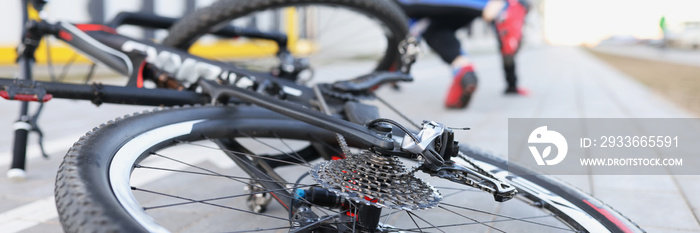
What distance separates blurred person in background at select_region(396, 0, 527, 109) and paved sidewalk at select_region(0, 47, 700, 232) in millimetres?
261

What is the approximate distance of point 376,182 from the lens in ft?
4.30

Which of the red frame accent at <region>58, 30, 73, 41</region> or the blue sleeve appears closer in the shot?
the red frame accent at <region>58, 30, 73, 41</region>

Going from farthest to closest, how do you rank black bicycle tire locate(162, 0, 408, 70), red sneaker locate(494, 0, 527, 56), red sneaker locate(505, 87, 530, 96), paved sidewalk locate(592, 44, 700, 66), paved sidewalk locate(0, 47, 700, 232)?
paved sidewalk locate(592, 44, 700, 66) → red sneaker locate(505, 87, 530, 96) → red sneaker locate(494, 0, 527, 56) → black bicycle tire locate(162, 0, 408, 70) → paved sidewalk locate(0, 47, 700, 232)

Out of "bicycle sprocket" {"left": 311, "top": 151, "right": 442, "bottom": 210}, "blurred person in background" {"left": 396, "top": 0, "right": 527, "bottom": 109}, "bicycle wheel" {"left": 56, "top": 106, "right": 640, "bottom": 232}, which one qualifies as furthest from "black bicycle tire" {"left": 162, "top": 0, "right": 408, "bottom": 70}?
"blurred person in background" {"left": 396, "top": 0, "right": 527, "bottom": 109}

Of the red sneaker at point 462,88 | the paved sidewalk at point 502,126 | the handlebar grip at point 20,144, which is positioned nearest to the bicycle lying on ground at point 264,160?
the handlebar grip at point 20,144

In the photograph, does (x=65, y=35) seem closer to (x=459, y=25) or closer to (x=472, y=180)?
(x=472, y=180)

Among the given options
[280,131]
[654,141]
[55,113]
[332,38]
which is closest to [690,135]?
[654,141]

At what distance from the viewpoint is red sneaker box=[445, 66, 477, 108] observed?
193 inches

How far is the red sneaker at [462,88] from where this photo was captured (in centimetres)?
491

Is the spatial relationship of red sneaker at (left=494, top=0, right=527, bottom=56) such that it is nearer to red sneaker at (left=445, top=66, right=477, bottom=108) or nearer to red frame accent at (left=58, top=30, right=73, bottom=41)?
red sneaker at (left=445, top=66, right=477, bottom=108)

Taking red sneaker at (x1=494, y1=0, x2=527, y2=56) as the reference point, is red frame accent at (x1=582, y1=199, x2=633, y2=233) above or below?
below

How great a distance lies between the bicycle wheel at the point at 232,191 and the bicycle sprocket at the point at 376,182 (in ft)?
0.27

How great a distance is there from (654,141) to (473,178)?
2861 millimetres

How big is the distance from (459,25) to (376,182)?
455cm
